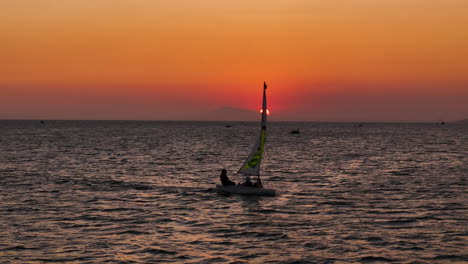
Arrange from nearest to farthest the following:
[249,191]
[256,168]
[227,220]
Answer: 1. [227,220]
2. [249,191]
3. [256,168]

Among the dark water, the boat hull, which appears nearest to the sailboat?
the boat hull

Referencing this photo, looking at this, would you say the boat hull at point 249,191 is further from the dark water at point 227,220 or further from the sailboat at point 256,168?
the dark water at point 227,220

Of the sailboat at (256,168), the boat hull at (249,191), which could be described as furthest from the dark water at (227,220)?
the sailboat at (256,168)

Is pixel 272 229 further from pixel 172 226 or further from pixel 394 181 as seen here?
pixel 394 181

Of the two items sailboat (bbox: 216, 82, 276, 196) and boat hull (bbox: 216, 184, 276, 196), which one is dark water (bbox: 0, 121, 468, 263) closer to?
boat hull (bbox: 216, 184, 276, 196)

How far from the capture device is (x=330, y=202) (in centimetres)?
4394

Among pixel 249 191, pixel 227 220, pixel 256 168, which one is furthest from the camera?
pixel 256 168

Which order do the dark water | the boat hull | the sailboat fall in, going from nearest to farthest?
the dark water, the boat hull, the sailboat

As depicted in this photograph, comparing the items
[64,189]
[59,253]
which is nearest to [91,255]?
[59,253]

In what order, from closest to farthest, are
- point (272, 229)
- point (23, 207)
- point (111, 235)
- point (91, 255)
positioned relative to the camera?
point (91, 255) → point (111, 235) → point (272, 229) → point (23, 207)

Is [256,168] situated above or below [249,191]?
above

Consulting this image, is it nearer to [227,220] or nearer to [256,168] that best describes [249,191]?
[256,168]

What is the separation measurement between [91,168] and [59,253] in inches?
1901

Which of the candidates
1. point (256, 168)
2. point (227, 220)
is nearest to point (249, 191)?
point (256, 168)
